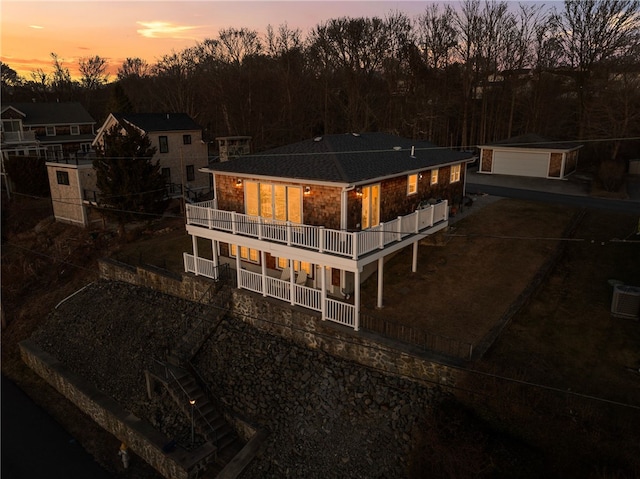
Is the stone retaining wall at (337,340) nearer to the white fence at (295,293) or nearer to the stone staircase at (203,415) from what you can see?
the white fence at (295,293)

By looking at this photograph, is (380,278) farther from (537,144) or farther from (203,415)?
(537,144)

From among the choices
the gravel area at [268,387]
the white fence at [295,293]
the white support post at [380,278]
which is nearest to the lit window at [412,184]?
the white support post at [380,278]

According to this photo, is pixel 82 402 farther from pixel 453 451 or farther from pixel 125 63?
pixel 125 63

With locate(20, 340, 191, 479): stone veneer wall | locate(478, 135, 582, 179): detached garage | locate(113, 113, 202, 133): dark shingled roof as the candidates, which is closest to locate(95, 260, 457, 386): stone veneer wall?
locate(20, 340, 191, 479): stone veneer wall

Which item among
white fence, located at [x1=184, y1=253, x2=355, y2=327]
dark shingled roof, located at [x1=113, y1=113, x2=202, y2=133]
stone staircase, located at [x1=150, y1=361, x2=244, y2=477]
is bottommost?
stone staircase, located at [x1=150, y1=361, x2=244, y2=477]

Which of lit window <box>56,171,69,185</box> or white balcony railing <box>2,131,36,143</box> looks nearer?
lit window <box>56,171,69,185</box>

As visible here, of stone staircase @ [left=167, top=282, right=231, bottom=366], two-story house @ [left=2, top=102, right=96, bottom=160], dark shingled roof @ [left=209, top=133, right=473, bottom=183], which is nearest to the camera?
dark shingled roof @ [left=209, top=133, right=473, bottom=183]

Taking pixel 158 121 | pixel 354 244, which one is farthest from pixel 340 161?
pixel 158 121

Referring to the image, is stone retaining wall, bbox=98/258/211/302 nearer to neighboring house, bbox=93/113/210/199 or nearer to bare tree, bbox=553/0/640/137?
neighboring house, bbox=93/113/210/199
